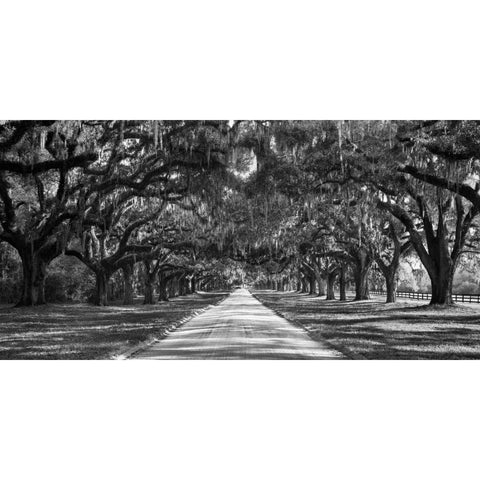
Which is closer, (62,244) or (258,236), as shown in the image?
(62,244)

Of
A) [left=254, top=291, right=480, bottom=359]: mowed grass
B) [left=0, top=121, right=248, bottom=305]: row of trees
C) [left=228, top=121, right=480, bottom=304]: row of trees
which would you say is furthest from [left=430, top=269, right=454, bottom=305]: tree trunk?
[left=0, top=121, right=248, bottom=305]: row of trees

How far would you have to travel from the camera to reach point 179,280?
58.4 m

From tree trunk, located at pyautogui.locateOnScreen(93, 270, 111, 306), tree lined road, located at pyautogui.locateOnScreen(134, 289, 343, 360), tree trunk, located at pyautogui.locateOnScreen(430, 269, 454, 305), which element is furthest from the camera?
tree trunk, located at pyautogui.locateOnScreen(93, 270, 111, 306)

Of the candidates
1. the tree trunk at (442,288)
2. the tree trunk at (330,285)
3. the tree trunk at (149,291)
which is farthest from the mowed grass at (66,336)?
the tree trunk at (330,285)

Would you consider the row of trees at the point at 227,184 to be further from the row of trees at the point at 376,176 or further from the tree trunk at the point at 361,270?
the tree trunk at the point at 361,270

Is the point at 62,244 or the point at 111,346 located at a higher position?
the point at 62,244

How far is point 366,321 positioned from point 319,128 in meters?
7.31

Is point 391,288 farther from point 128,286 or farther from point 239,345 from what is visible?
point 239,345

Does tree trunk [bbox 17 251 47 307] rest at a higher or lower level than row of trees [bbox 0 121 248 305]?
lower

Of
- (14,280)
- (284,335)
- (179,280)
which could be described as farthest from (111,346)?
(179,280)

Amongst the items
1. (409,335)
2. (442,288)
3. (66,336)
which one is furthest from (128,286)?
(409,335)

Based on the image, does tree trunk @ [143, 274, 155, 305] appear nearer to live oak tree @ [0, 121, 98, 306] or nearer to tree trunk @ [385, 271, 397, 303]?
live oak tree @ [0, 121, 98, 306]

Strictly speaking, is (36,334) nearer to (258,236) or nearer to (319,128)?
(319,128)

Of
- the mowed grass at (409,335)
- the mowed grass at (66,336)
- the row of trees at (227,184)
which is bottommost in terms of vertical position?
the mowed grass at (409,335)
